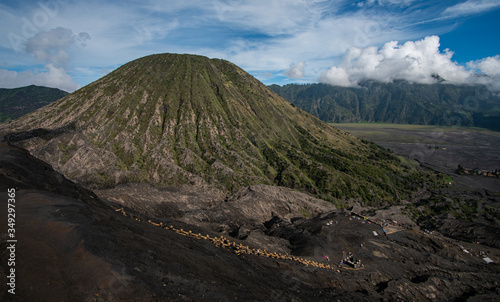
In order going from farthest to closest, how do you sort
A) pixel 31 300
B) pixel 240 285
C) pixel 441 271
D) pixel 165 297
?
pixel 441 271 → pixel 240 285 → pixel 165 297 → pixel 31 300

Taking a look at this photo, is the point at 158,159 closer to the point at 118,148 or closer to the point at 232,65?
the point at 118,148

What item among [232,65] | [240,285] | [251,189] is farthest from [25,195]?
[232,65]

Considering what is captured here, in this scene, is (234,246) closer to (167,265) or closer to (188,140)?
(167,265)

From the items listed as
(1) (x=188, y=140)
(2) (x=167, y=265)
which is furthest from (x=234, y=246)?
(1) (x=188, y=140)

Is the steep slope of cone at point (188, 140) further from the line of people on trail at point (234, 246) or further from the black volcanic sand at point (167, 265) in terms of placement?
the line of people on trail at point (234, 246)

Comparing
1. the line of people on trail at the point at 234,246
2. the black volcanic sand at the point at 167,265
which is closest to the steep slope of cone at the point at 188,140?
the black volcanic sand at the point at 167,265

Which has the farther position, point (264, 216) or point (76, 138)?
point (76, 138)

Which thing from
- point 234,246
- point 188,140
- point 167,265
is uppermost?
point 188,140
